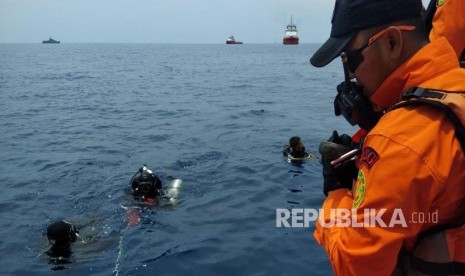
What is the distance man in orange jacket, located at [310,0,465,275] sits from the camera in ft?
5.20

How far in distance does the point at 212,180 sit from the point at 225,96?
1808 centimetres

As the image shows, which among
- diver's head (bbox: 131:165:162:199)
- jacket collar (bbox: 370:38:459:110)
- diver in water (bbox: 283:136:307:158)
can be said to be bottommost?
diver's head (bbox: 131:165:162:199)

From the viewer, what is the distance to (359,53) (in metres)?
1.92

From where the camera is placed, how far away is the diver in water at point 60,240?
23.3ft

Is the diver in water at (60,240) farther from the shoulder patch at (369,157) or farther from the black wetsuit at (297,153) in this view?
the black wetsuit at (297,153)

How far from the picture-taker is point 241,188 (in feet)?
34.3

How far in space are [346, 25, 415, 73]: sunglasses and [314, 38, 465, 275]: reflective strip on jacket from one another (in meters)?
0.14

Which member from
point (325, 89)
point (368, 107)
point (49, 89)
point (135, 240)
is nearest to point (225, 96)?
point (325, 89)

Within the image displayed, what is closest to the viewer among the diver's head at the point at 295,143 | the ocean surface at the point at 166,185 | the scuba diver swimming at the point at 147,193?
the ocean surface at the point at 166,185

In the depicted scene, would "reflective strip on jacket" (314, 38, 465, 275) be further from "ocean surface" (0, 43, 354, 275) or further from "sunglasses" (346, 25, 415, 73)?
"ocean surface" (0, 43, 354, 275)

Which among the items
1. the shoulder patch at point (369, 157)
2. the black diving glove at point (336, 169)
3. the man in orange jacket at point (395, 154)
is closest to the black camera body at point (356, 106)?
the man in orange jacket at point (395, 154)

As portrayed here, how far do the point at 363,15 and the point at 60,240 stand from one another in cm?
665

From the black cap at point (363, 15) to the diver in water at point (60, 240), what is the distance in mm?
6300

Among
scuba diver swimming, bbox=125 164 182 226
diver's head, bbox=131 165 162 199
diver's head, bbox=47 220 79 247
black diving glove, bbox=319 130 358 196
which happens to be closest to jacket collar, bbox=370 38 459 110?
black diving glove, bbox=319 130 358 196
